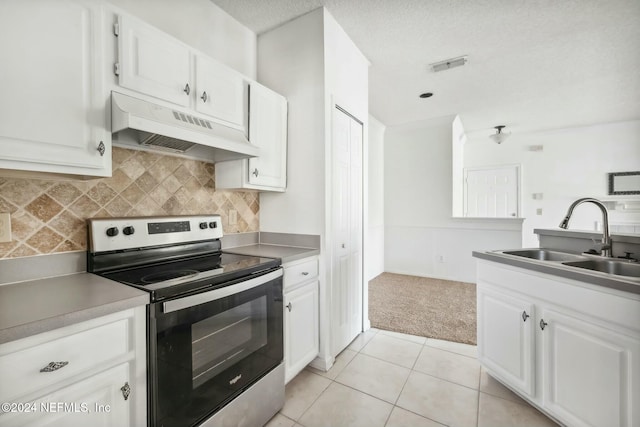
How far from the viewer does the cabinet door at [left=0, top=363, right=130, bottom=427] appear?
Result: 2.60ft

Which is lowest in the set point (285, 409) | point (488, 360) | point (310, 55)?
point (285, 409)

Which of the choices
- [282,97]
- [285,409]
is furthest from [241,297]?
[282,97]

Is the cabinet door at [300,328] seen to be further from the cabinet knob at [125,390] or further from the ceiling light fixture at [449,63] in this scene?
the ceiling light fixture at [449,63]

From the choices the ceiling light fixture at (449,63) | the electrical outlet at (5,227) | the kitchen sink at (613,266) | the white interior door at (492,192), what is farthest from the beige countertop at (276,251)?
the white interior door at (492,192)

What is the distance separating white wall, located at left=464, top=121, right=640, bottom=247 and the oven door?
5.75 m

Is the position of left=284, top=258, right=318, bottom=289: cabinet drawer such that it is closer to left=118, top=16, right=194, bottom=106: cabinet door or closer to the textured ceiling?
left=118, top=16, right=194, bottom=106: cabinet door

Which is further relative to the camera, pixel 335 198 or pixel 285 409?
pixel 335 198

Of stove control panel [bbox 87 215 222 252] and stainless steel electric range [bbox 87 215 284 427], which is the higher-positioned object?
stove control panel [bbox 87 215 222 252]

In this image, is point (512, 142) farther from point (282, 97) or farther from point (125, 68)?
point (125, 68)

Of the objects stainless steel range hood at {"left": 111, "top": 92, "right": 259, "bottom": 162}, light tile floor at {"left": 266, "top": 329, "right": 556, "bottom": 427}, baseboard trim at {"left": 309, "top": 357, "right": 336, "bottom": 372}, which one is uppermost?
stainless steel range hood at {"left": 111, "top": 92, "right": 259, "bottom": 162}

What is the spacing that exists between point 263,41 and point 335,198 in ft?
4.81

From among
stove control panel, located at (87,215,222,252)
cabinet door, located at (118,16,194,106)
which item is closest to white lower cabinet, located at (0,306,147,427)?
stove control panel, located at (87,215,222,252)

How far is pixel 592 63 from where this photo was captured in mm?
2844

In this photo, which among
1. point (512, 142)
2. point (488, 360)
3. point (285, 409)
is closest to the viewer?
point (285, 409)
